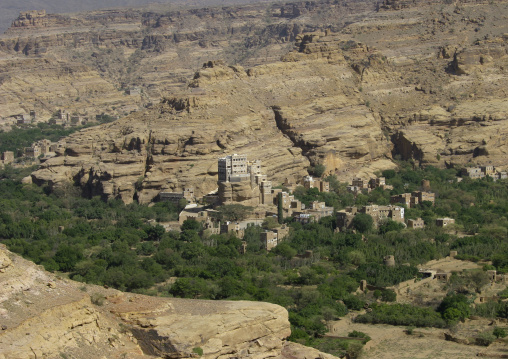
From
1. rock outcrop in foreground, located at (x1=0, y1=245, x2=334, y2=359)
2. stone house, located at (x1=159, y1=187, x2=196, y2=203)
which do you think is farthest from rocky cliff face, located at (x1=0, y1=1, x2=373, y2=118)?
rock outcrop in foreground, located at (x1=0, y1=245, x2=334, y2=359)

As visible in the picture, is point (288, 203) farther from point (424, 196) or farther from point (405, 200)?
point (424, 196)

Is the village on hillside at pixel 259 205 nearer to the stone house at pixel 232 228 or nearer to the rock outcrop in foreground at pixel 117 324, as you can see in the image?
the stone house at pixel 232 228

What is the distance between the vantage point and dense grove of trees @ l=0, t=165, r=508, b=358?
40281mm

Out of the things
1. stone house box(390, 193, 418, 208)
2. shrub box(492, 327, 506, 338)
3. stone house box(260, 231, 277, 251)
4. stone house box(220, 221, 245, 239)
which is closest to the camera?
shrub box(492, 327, 506, 338)

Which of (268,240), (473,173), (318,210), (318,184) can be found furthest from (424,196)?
(268,240)

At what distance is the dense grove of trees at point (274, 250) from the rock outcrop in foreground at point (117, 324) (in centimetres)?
1127

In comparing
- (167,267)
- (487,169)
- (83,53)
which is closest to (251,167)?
(167,267)

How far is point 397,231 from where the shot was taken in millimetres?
54188

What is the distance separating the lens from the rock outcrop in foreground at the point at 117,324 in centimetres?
1984

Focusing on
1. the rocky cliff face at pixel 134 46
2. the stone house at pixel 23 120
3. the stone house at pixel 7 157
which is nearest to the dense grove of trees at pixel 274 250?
the stone house at pixel 7 157

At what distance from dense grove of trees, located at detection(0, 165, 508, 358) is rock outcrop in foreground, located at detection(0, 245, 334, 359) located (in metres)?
11.3

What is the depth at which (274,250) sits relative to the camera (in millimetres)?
51188

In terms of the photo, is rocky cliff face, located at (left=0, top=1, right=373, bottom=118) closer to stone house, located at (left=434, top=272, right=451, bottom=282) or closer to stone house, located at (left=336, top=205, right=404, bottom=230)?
stone house, located at (left=336, top=205, right=404, bottom=230)

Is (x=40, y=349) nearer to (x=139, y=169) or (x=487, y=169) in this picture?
(x=139, y=169)
